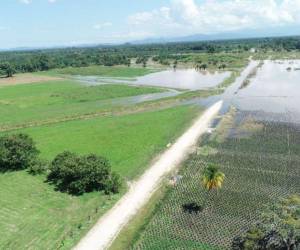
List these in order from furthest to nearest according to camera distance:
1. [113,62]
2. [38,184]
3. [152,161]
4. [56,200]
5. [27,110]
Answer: [113,62] → [27,110] → [152,161] → [38,184] → [56,200]

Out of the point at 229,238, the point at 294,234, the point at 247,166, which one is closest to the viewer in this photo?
the point at 294,234

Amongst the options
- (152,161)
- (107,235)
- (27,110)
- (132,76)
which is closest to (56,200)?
(107,235)

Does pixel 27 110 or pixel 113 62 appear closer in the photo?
pixel 27 110

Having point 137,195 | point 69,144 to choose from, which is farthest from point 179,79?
point 137,195

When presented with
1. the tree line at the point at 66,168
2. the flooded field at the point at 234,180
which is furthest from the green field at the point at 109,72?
the tree line at the point at 66,168

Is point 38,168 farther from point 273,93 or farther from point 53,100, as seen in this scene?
point 273,93

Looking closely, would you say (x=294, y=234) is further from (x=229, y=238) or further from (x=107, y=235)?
(x=107, y=235)

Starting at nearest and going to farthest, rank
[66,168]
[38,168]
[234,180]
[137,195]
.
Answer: [137,195], [66,168], [234,180], [38,168]

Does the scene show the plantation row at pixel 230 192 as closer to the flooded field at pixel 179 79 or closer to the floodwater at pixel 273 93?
the floodwater at pixel 273 93
